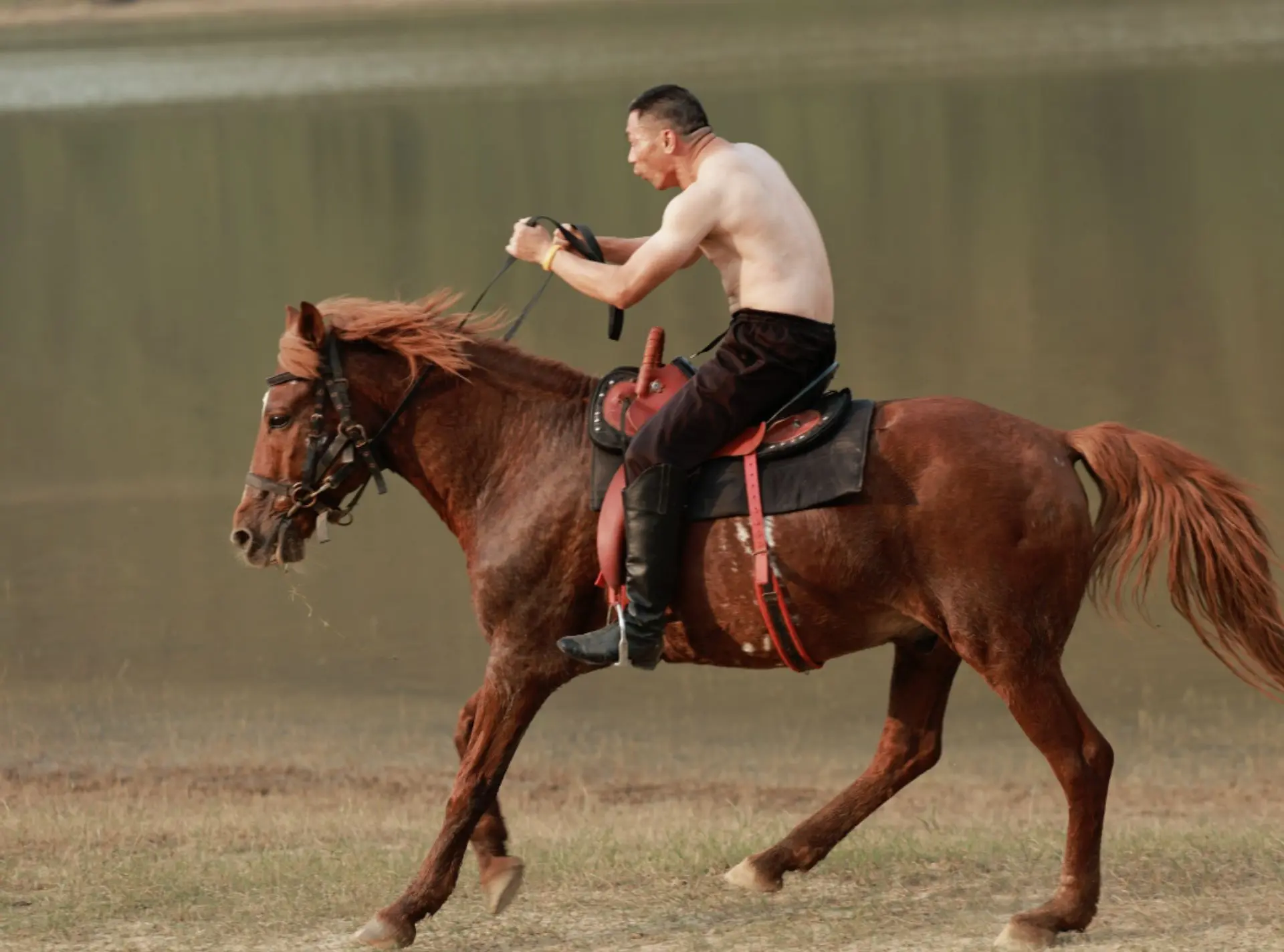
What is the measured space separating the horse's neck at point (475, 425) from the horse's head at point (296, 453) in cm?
18

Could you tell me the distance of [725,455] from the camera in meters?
7.29

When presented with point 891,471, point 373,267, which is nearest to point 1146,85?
point 373,267

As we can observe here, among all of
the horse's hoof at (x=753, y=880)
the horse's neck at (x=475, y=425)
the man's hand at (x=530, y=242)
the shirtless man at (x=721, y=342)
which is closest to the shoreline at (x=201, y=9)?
the horse's neck at (x=475, y=425)

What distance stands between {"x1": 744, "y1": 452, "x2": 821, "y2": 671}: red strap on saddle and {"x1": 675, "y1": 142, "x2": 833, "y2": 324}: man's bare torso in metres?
0.59

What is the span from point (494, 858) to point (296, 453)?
1714 millimetres

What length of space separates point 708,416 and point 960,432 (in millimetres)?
891

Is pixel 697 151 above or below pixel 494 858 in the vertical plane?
above

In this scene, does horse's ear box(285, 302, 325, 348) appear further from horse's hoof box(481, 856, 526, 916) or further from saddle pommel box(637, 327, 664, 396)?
horse's hoof box(481, 856, 526, 916)

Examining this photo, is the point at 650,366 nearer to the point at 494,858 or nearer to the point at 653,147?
the point at 653,147

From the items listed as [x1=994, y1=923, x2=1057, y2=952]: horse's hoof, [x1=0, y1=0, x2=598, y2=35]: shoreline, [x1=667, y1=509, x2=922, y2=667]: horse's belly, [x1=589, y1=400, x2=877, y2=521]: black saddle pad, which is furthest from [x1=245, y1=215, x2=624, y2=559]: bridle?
[x1=0, y1=0, x2=598, y2=35]: shoreline

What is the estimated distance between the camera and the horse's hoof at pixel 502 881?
24.9ft

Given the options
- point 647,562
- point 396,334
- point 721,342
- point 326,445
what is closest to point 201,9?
point 396,334

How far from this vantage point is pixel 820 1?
240ft

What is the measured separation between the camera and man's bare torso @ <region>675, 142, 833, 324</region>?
23.6 feet
